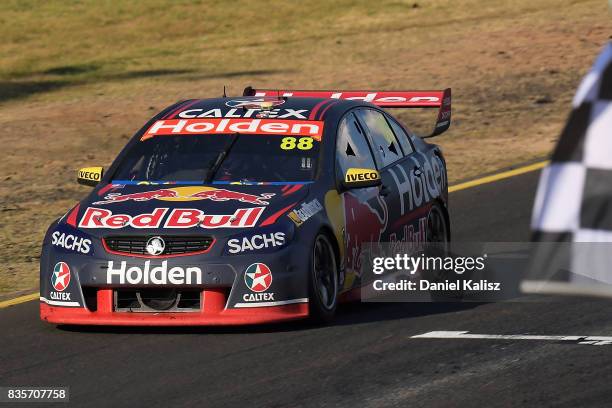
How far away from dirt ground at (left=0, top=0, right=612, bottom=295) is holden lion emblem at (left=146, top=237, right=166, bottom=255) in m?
4.02

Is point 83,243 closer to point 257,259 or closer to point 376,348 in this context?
point 257,259

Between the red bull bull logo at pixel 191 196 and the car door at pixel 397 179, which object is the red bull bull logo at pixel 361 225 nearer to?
the car door at pixel 397 179

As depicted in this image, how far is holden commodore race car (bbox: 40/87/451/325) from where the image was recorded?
9219 millimetres

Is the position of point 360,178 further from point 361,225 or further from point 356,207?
point 361,225

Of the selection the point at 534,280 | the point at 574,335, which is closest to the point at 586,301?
the point at 574,335

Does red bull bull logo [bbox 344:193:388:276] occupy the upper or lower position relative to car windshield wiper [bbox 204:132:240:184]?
lower

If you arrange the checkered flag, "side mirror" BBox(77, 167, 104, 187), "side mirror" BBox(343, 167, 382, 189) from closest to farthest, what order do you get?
the checkered flag
"side mirror" BBox(343, 167, 382, 189)
"side mirror" BBox(77, 167, 104, 187)

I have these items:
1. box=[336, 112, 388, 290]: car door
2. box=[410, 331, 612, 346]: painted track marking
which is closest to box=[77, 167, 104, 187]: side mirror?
box=[336, 112, 388, 290]: car door

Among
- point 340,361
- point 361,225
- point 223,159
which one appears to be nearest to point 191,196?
point 223,159

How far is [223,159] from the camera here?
10.3 m

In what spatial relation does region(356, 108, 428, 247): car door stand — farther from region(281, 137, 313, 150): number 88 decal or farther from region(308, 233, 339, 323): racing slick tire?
region(308, 233, 339, 323): racing slick tire

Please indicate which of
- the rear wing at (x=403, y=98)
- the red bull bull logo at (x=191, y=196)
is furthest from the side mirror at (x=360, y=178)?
the rear wing at (x=403, y=98)

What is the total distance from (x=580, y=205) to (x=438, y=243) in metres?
7.82

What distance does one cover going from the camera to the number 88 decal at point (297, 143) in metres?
10.3
